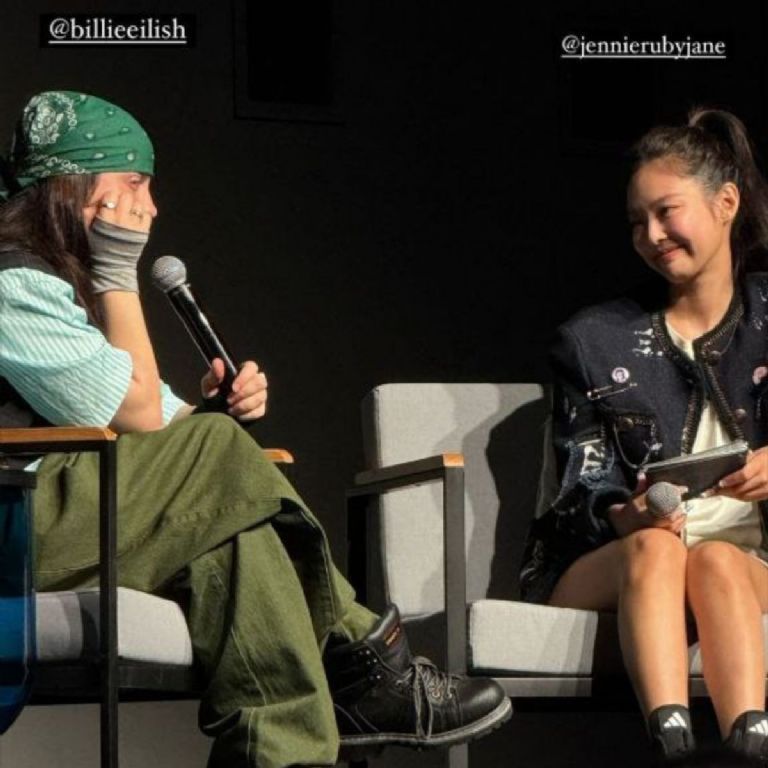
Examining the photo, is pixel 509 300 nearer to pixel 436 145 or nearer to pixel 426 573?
pixel 436 145

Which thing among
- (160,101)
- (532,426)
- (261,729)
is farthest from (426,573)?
(160,101)

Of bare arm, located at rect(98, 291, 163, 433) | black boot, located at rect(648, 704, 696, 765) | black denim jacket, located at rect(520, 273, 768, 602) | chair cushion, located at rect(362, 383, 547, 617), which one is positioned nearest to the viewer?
black boot, located at rect(648, 704, 696, 765)

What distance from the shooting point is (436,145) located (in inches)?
155

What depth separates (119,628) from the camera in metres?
2.54

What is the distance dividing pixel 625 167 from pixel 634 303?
0.81 m

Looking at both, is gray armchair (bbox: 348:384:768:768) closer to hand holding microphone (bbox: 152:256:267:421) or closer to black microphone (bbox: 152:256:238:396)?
hand holding microphone (bbox: 152:256:267:421)

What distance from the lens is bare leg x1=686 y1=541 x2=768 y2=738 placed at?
2691 millimetres

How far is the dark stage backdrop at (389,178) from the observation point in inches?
148

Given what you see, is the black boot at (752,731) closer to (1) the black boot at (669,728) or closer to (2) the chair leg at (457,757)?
(1) the black boot at (669,728)

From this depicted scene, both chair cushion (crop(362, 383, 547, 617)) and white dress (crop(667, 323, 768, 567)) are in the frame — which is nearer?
white dress (crop(667, 323, 768, 567))


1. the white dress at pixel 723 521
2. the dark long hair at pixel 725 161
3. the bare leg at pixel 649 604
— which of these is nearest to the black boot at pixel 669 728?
the bare leg at pixel 649 604

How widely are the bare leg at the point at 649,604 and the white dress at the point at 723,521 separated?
0.66 ft

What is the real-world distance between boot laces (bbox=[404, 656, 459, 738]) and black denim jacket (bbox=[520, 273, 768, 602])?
0.48 m

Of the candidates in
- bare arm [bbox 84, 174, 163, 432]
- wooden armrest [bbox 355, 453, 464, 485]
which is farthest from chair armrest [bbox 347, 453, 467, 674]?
bare arm [bbox 84, 174, 163, 432]
